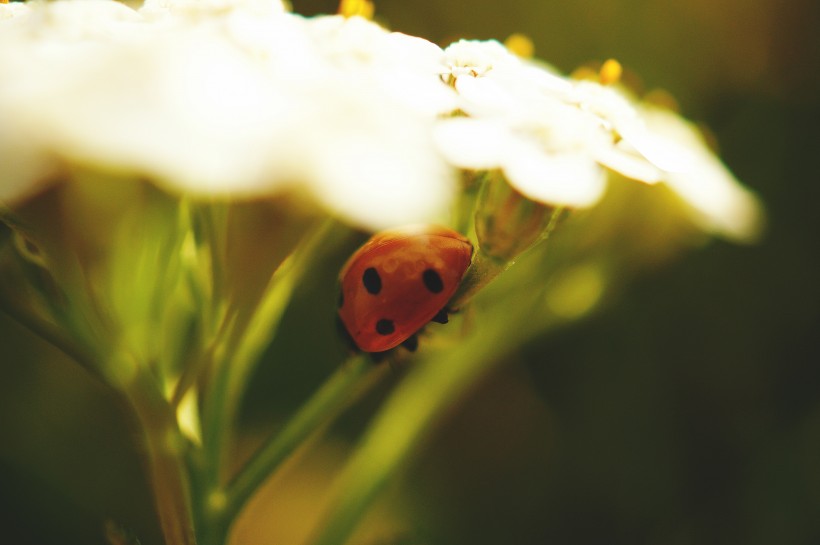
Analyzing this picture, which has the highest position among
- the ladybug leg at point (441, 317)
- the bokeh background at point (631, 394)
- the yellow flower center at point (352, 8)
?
the yellow flower center at point (352, 8)

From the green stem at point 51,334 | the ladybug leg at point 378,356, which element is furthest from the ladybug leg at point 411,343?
the green stem at point 51,334

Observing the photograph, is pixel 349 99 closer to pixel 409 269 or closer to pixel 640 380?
pixel 409 269

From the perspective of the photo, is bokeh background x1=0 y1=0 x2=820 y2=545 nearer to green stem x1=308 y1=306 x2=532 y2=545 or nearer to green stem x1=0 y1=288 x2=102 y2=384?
green stem x1=308 y1=306 x2=532 y2=545

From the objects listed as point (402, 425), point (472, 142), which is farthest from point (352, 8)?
point (402, 425)

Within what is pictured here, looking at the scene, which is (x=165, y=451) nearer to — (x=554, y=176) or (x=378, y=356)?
(x=378, y=356)

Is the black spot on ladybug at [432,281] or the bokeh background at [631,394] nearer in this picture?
the black spot on ladybug at [432,281]


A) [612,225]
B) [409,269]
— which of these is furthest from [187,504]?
[612,225]

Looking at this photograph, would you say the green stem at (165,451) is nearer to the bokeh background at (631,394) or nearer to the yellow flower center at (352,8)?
the yellow flower center at (352,8)
